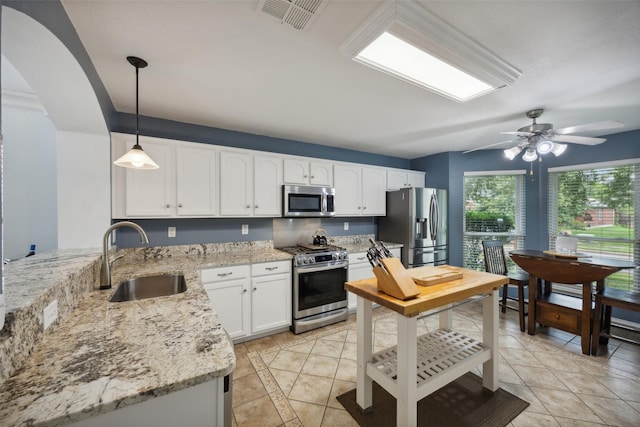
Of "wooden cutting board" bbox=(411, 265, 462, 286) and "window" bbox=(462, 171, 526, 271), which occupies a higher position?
"window" bbox=(462, 171, 526, 271)

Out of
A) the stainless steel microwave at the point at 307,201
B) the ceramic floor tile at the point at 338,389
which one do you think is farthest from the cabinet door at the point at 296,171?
the ceramic floor tile at the point at 338,389

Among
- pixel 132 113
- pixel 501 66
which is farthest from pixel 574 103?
pixel 132 113

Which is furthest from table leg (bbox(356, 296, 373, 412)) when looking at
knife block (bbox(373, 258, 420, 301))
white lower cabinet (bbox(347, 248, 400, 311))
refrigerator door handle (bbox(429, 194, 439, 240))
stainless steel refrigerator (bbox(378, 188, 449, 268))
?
refrigerator door handle (bbox(429, 194, 439, 240))

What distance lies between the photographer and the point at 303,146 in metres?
3.91

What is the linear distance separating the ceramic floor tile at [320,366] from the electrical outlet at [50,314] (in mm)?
1862

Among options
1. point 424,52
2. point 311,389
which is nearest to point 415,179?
point 424,52

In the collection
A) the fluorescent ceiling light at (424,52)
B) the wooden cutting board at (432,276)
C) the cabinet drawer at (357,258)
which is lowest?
the cabinet drawer at (357,258)

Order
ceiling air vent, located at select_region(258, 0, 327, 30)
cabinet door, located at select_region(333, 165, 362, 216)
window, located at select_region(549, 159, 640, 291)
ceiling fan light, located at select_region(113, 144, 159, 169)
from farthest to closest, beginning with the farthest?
1. cabinet door, located at select_region(333, 165, 362, 216)
2. window, located at select_region(549, 159, 640, 291)
3. ceiling fan light, located at select_region(113, 144, 159, 169)
4. ceiling air vent, located at select_region(258, 0, 327, 30)

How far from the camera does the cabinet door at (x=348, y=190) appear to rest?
388cm

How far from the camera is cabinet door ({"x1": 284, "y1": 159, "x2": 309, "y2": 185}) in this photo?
3.43 metres

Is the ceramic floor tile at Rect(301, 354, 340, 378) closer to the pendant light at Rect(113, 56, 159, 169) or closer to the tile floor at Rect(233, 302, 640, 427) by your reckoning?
the tile floor at Rect(233, 302, 640, 427)

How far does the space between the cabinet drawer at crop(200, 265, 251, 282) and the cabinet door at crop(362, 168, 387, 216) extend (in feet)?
7.02

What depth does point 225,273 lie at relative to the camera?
270 cm

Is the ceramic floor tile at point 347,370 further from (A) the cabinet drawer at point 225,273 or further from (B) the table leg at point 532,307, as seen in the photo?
(B) the table leg at point 532,307
